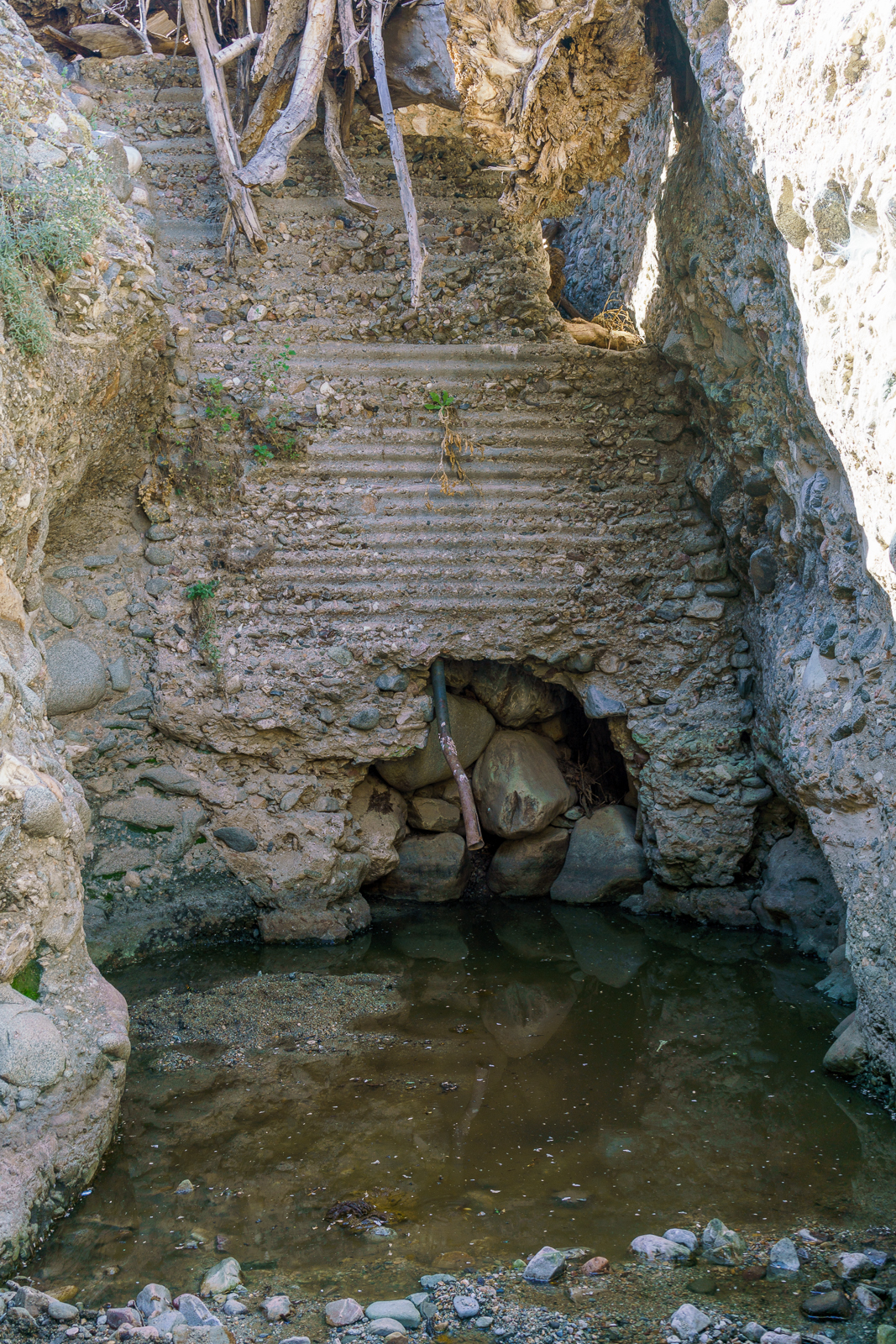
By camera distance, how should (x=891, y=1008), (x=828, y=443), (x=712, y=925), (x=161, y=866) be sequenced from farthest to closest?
(x=712, y=925), (x=161, y=866), (x=828, y=443), (x=891, y=1008)

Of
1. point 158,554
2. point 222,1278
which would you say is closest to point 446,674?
point 158,554

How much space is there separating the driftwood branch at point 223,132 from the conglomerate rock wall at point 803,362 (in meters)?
2.23

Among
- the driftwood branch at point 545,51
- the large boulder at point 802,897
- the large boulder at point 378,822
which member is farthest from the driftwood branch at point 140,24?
the large boulder at point 802,897

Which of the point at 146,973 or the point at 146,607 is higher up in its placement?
the point at 146,607

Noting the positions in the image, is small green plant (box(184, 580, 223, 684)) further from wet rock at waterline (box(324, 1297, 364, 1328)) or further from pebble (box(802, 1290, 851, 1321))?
pebble (box(802, 1290, 851, 1321))

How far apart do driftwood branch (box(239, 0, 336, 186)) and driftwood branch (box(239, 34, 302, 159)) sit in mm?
126

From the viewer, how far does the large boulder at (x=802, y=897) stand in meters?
4.66

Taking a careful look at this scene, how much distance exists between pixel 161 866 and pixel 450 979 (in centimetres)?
154

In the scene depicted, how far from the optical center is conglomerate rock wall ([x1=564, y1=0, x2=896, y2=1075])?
296 cm

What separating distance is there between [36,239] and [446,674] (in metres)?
2.90

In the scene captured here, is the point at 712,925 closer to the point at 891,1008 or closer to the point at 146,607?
the point at 891,1008

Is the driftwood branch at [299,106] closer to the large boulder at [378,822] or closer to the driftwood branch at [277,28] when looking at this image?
the driftwood branch at [277,28]

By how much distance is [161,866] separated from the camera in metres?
4.83

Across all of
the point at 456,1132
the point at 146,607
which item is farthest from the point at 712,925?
the point at 146,607
